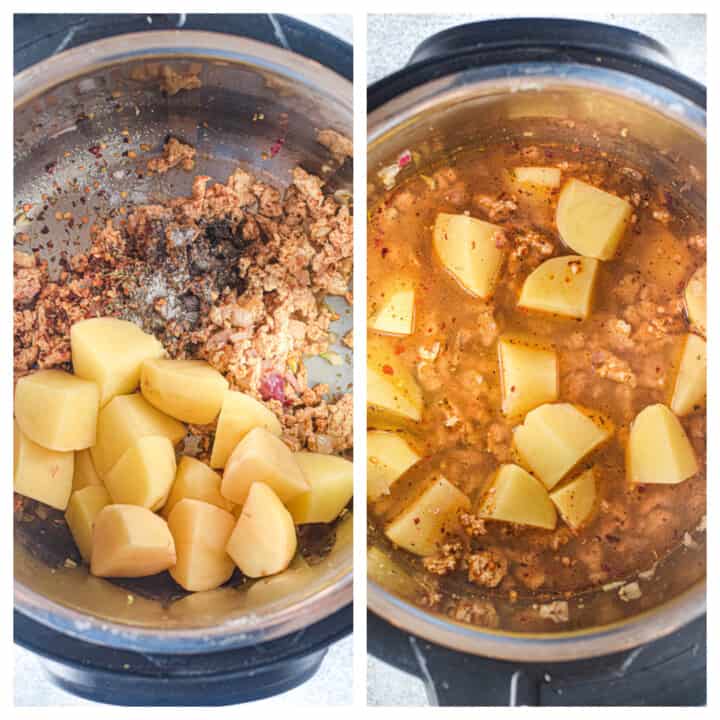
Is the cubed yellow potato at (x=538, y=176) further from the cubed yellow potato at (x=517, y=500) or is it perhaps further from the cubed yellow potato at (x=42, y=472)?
the cubed yellow potato at (x=42, y=472)

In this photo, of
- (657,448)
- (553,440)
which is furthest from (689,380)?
(553,440)

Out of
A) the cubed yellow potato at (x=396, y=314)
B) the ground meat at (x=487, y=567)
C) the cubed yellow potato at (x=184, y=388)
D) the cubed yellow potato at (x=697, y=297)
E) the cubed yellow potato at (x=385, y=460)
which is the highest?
the cubed yellow potato at (x=697, y=297)

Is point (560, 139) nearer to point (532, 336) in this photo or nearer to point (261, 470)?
point (532, 336)

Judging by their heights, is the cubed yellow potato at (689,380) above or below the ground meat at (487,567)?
above

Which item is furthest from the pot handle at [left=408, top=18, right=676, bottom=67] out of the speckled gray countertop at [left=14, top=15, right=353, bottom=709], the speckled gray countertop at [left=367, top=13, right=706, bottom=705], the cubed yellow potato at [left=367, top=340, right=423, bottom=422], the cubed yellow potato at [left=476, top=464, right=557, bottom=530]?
the cubed yellow potato at [left=476, top=464, right=557, bottom=530]

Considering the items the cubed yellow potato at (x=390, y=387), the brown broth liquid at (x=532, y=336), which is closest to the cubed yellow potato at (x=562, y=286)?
the brown broth liquid at (x=532, y=336)

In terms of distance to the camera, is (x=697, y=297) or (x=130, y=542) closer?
(x=130, y=542)

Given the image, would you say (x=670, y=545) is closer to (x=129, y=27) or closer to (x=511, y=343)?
(x=511, y=343)
